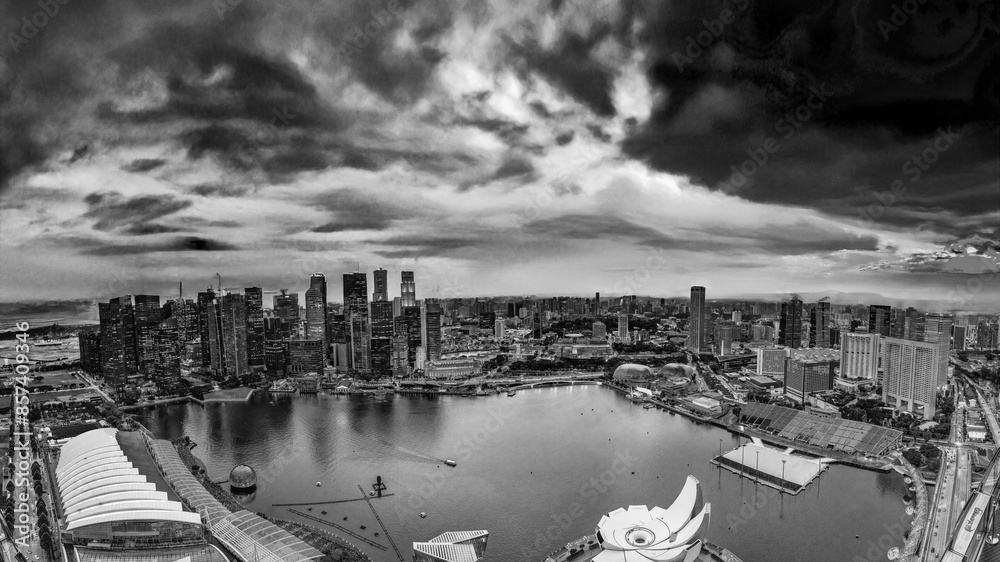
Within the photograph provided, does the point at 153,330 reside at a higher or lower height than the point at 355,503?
higher

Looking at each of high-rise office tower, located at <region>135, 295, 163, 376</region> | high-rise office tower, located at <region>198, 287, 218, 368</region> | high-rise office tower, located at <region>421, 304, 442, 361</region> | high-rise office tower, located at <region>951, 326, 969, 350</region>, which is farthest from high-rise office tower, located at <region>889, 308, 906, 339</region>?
high-rise office tower, located at <region>135, 295, 163, 376</region>

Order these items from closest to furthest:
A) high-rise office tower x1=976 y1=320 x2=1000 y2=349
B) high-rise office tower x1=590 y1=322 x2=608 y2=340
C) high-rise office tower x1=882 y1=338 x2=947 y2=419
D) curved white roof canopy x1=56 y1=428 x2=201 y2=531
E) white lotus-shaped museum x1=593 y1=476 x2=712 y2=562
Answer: white lotus-shaped museum x1=593 y1=476 x2=712 y2=562
curved white roof canopy x1=56 y1=428 x2=201 y2=531
high-rise office tower x1=882 y1=338 x2=947 y2=419
high-rise office tower x1=976 y1=320 x2=1000 y2=349
high-rise office tower x1=590 y1=322 x2=608 y2=340

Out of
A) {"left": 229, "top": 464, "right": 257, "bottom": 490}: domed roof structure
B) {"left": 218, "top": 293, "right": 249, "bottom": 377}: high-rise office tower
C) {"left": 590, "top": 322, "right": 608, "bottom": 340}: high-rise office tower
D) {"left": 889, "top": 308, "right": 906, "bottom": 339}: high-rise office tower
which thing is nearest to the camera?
{"left": 229, "top": 464, "right": 257, "bottom": 490}: domed roof structure

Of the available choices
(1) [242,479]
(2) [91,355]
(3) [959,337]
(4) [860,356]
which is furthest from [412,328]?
(3) [959,337]

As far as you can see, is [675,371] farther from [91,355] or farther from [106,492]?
[91,355]

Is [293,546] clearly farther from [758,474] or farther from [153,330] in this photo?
[153,330]

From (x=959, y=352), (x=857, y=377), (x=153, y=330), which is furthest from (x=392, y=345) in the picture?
(x=959, y=352)

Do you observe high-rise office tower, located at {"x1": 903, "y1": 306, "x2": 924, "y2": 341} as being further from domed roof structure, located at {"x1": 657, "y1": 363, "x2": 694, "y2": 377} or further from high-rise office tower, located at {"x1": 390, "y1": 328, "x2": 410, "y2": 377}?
high-rise office tower, located at {"x1": 390, "y1": 328, "x2": 410, "y2": 377}

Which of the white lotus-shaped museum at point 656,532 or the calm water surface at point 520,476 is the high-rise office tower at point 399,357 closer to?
the calm water surface at point 520,476
